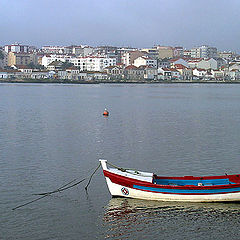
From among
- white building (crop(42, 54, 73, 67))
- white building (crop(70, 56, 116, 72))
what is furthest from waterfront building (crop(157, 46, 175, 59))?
white building (crop(42, 54, 73, 67))

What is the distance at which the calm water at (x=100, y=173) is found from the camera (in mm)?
8789

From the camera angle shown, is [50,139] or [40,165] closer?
[40,165]

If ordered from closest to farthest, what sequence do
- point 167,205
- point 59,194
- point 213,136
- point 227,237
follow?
→ point 227,237, point 167,205, point 59,194, point 213,136

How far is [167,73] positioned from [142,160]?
262 ft

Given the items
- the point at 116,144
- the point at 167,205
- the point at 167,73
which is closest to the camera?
the point at 167,205

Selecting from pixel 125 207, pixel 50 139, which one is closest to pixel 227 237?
pixel 125 207

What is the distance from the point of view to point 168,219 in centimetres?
916

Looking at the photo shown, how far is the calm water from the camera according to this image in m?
8.79

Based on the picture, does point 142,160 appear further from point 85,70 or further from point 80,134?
point 85,70

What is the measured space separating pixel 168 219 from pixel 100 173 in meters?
3.67

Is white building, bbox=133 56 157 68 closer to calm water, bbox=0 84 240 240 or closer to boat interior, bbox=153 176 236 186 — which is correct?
calm water, bbox=0 84 240 240

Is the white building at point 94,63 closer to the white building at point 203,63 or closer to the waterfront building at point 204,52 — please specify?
the white building at point 203,63

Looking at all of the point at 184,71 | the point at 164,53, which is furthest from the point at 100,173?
the point at 164,53

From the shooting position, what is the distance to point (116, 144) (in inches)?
674
